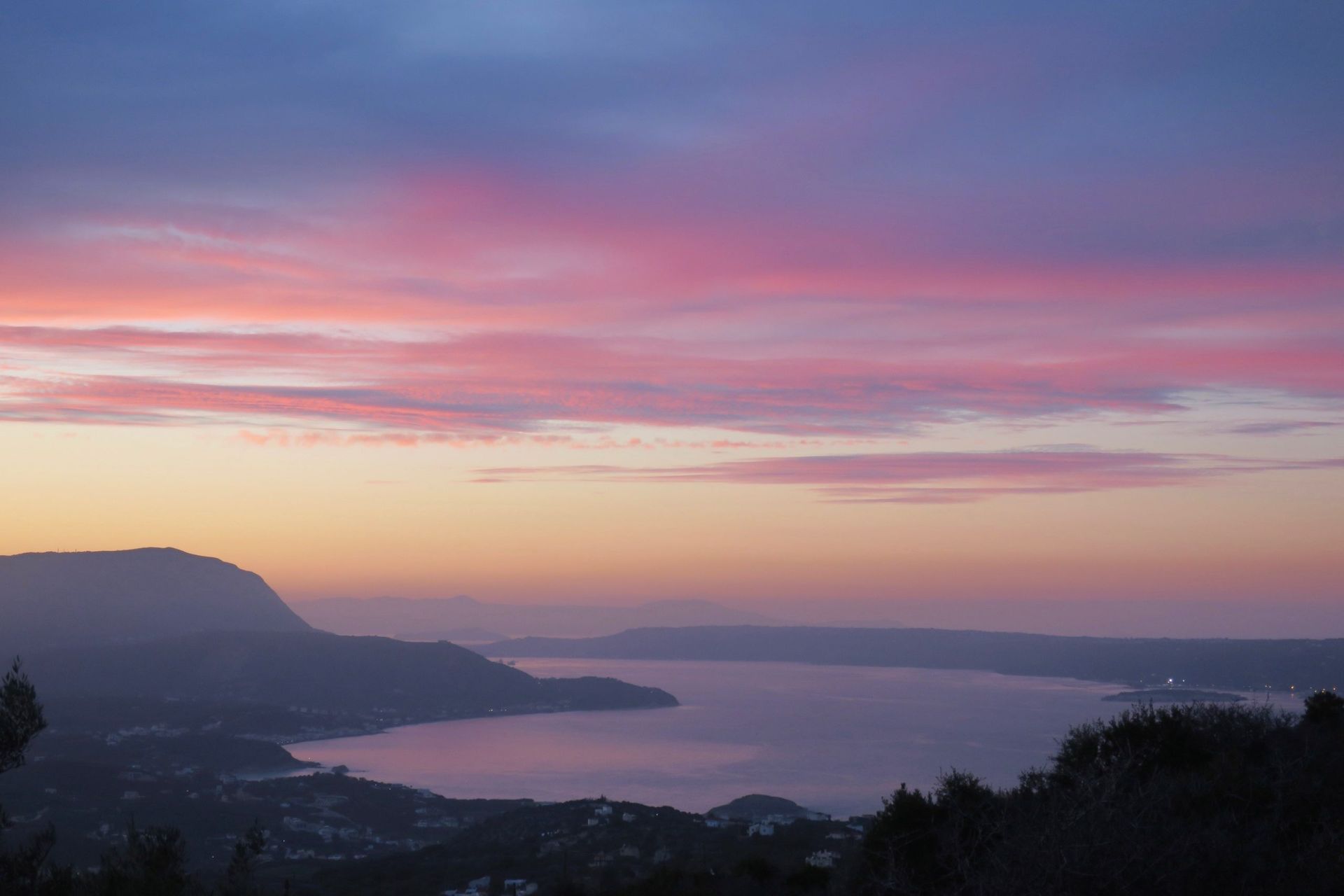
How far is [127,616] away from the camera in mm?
194875

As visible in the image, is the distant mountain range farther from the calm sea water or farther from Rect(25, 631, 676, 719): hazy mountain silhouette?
the calm sea water

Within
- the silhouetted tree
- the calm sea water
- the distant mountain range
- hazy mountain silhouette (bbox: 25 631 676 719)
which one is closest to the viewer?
the silhouetted tree

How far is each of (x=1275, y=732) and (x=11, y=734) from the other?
20.0 m

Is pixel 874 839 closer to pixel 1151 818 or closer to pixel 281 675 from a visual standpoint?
pixel 1151 818

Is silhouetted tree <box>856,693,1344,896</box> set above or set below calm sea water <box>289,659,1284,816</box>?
above

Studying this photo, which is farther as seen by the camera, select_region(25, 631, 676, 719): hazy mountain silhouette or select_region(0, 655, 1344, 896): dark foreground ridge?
select_region(25, 631, 676, 719): hazy mountain silhouette

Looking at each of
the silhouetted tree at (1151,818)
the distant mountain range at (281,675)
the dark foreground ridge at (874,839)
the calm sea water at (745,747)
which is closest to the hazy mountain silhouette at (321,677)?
the distant mountain range at (281,675)

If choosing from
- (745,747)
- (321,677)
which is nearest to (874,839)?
(745,747)

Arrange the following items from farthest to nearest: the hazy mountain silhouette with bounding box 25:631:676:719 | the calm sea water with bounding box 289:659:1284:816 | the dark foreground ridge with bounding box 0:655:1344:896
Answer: the hazy mountain silhouette with bounding box 25:631:676:719, the calm sea water with bounding box 289:659:1284:816, the dark foreground ridge with bounding box 0:655:1344:896

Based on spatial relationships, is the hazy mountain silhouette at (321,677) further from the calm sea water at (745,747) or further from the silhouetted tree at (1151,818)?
the silhouetted tree at (1151,818)

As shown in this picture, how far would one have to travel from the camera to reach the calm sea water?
73812 millimetres

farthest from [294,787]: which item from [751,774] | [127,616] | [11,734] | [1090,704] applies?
[127,616]

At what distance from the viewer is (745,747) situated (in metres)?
100

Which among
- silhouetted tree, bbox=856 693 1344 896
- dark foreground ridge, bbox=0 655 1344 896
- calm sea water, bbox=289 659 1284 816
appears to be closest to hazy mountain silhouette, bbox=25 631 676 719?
calm sea water, bbox=289 659 1284 816
